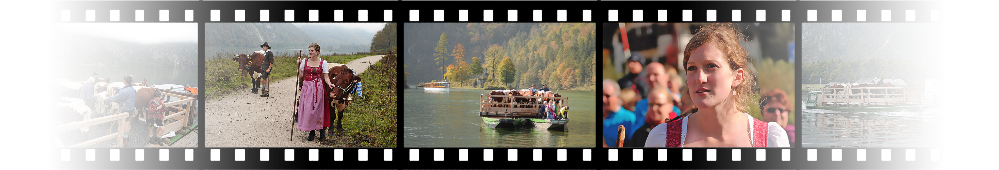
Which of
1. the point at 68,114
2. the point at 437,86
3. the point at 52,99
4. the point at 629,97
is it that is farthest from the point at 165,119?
the point at 629,97

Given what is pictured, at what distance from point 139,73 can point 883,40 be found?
9.97m

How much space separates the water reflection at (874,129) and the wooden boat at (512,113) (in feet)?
11.5

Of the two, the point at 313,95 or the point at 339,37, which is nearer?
the point at 339,37

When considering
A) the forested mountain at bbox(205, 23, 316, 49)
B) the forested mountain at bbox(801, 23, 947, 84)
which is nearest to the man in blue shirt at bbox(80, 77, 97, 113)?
the forested mountain at bbox(205, 23, 316, 49)

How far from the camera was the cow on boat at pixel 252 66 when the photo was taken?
636cm

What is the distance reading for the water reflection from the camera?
6.40 m

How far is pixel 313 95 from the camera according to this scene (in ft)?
20.2

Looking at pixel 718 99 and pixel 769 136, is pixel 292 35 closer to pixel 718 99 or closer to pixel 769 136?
pixel 718 99

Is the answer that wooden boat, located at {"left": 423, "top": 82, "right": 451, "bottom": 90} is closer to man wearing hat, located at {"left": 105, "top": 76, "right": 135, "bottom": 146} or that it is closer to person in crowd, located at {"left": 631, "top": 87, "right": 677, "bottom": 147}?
person in crowd, located at {"left": 631, "top": 87, "right": 677, "bottom": 147}

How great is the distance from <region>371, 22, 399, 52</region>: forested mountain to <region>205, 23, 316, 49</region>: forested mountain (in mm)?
772

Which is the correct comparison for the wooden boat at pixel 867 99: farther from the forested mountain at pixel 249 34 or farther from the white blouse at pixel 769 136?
the forested mountain at pixel 249 34

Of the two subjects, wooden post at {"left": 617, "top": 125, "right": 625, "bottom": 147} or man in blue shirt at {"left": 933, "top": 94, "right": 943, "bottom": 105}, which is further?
man in blue shirt at {"left": 933, "top": 94, "right": 943, "bottom": 105}
